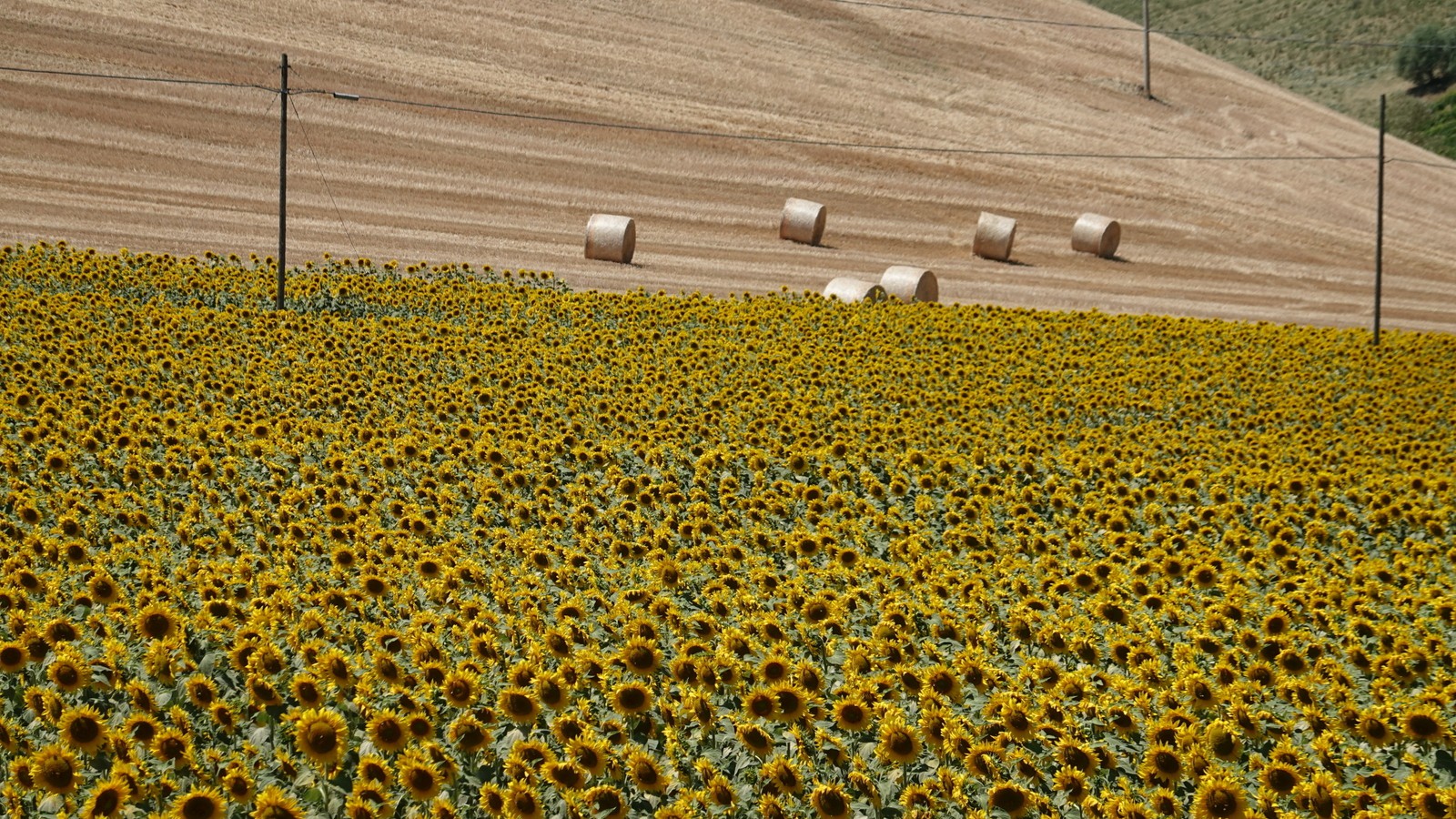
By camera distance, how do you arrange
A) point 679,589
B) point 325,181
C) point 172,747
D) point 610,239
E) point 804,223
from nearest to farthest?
point 172,747 < point 679,589 < point 610,239 < point 325,181 < point 804,223

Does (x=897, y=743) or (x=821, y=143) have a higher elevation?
(x=821, y=143)

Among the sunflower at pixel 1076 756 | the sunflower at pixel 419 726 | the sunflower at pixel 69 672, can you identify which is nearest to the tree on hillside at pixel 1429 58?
the sunflower at pixel 1076 756

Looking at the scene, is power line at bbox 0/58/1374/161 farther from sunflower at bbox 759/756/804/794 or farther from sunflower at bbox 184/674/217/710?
sunflower at bbox 759/756/804/794

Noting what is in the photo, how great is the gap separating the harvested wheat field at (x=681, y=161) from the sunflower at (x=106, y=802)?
866 inches

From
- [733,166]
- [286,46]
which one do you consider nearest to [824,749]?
[733,166]

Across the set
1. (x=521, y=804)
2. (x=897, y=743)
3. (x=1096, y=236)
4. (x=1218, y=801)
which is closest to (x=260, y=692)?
(x=521, y=804)

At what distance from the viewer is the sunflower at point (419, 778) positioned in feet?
15.2

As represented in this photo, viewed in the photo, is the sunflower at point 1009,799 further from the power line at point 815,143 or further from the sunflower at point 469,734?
the power line at point 815,143

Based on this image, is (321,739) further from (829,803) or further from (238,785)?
(829,803)

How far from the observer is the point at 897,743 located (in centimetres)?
529

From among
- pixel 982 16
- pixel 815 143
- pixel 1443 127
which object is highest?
pixel 982 16

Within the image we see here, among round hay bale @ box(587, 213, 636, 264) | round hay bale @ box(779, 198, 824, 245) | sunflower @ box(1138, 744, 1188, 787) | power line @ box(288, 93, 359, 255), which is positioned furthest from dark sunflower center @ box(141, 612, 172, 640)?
round hay bale @ box(779, 198, 824, 245)

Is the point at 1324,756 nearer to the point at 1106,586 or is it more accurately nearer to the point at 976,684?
the point at 976,684

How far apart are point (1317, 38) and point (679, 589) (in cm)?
11543
